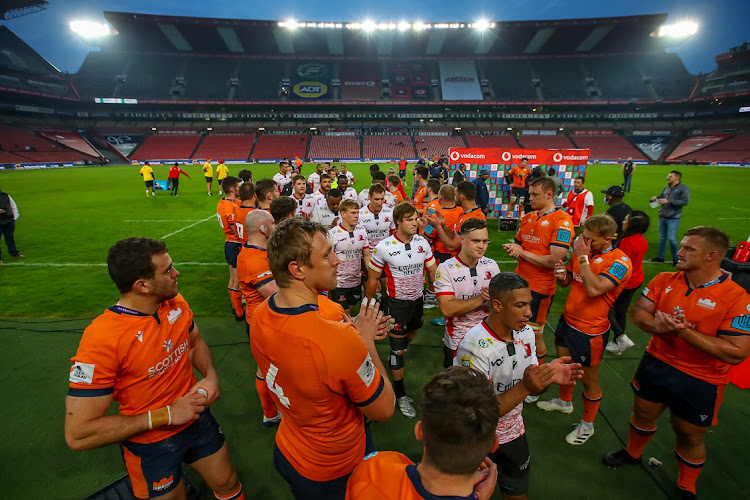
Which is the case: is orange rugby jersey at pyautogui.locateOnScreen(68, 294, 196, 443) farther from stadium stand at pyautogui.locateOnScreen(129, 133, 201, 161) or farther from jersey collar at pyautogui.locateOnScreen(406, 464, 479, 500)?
stadium stand at pyautogui.locateOnScreen(129, 133, 201, 161)

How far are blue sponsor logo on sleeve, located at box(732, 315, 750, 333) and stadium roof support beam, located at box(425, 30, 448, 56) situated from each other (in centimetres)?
6665

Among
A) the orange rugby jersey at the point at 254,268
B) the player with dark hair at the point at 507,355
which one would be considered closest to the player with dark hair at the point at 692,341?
the player with dark hair at the point at 507,355

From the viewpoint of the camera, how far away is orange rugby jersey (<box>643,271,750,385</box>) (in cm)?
268

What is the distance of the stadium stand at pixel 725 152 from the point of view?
41938 mm

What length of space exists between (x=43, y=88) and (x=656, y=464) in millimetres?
74584

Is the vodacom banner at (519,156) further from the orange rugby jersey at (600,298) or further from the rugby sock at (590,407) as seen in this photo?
the rugby sock at (590,407)

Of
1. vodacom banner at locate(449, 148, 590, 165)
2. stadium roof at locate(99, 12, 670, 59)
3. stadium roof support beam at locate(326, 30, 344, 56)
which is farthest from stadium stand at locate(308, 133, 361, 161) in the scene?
vodacom banner at locate(449, 148, 590, 165)

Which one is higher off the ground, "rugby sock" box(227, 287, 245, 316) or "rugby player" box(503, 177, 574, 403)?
"rugby player" box(503, 177, 574, 403)

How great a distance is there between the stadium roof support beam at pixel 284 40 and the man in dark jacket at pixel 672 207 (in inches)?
2452

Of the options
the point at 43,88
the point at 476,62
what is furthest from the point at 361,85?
the point at 43,88

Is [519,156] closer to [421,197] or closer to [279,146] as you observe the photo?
[421,197]

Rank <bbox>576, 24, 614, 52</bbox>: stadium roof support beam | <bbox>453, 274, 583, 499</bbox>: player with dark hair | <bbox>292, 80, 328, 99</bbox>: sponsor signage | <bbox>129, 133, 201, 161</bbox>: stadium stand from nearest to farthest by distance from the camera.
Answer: <bbox>453, 274, 583, 499</bbox>: player with dark hair, <bbox>129, 133, 201, 161</bbox>: stadium stand, <bbox>576, 24, 614, 52</bbox>: stadium roof support beam, <bbox>292, 80, 328, 99</bbox>: sponsor signage

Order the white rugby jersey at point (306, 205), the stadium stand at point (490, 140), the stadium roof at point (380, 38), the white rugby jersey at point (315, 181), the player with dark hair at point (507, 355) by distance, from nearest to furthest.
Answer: the player with dark hair at point (507, 355), the white rugby jersey at point (306, 205), the white rugby jersey at point (315, 181), the stadium roof at point (380, 38), the stadium stand at point (490, 140)

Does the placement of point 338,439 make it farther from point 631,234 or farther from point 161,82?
point 161,82
